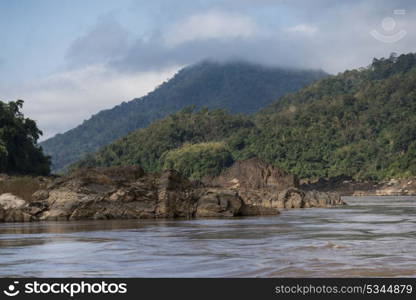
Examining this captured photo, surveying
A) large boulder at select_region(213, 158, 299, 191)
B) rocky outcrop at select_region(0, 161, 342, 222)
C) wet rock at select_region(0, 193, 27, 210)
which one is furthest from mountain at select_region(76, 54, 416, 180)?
wet rock at select_region(0, 193, 27, 210)

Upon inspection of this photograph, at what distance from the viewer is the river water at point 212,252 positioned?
43.1 ft

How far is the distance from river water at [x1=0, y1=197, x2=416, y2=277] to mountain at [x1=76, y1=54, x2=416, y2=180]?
131121 millimetres

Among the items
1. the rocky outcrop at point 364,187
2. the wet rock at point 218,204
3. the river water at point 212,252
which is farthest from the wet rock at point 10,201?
the rocky outcrop at point 364,187

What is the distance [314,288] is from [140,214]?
24.2 meters

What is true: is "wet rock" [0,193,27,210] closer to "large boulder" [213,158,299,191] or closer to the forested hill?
the forested hill

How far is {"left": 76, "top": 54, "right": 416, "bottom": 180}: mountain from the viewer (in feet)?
533

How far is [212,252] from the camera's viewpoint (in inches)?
656

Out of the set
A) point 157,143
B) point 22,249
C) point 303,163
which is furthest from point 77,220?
point 157,143

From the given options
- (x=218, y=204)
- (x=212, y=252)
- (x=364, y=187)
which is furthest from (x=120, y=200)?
(x=364, y=187)

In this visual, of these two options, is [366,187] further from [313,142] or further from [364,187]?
[313,142]

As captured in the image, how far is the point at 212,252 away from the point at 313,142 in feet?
535

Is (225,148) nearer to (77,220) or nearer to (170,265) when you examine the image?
(77,220)

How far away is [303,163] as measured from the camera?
170375mm

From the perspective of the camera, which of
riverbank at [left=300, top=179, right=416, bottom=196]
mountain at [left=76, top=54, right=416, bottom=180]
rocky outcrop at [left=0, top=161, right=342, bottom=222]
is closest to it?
rocky outcrop at [left=0, top=161, right=342, bottom=222]
